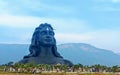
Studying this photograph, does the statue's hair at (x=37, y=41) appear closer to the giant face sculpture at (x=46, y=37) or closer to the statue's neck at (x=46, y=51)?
the statue's neck at (x=46, y=51)

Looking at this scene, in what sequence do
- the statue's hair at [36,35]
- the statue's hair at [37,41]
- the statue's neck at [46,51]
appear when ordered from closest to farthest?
the statue's neck at [46,51], the statue's hair at [37,41], the statue's hair at [36,35]

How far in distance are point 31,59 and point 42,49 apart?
23.4 ft

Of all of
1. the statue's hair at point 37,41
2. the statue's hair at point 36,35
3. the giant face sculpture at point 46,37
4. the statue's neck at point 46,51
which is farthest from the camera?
the statue's hair at point 36,35

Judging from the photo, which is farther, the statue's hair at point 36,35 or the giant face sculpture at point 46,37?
the statue's hair at point 36,35

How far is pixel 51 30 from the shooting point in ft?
606

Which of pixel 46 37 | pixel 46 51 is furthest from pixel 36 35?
pixel 46 51

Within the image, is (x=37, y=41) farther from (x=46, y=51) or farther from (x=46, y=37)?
(x=46, y=51)

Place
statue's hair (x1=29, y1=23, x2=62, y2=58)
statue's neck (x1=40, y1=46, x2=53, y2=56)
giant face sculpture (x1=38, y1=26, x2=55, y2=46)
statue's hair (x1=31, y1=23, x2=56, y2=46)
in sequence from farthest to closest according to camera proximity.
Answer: statue's hair (x1=31, y1=23, x2=56, y2=46), statue's hair (x1=29, y1=23, x2=62, y2=58), statue's neck (x1=40, y1=46, x2=53, y2=56), giant face sculpture (x1=38, y1=26, x2=55, y2=46)

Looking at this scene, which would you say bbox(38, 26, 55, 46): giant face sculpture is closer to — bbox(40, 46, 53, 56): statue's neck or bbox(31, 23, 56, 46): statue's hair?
bbox(40, 46, 53, 56): statue's neck

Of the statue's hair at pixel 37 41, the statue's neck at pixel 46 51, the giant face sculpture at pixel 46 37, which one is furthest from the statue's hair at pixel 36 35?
the statue's neck at pixel 46 51

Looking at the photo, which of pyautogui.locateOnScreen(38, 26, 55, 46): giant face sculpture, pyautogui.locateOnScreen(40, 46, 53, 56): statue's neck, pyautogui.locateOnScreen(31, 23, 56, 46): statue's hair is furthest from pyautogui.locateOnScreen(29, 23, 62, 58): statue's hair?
pyautogui.locateOnScreen(38, 26, 55, 46): giant face sculpture

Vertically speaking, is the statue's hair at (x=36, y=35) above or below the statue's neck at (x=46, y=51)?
above

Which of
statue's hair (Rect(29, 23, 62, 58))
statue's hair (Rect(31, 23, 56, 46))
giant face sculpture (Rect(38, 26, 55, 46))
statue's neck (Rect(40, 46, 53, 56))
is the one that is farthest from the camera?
statue's hair (Rect(31, 23, 56, 46))

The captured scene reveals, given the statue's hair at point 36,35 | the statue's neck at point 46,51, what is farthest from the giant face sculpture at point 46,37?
the statue's hair at point 36,35
